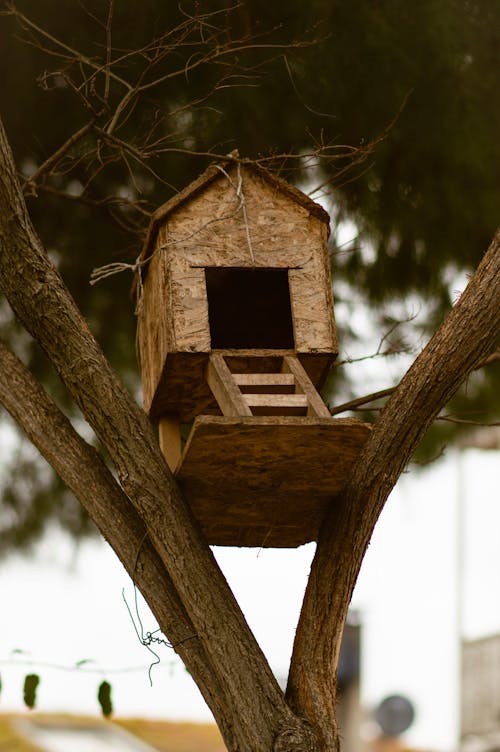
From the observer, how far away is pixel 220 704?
275 cm

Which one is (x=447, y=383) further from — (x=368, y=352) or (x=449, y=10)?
(x=449, y=10)

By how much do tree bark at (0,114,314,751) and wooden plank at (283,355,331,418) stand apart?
395 millimetres


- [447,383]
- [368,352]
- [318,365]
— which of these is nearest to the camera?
[447,383]

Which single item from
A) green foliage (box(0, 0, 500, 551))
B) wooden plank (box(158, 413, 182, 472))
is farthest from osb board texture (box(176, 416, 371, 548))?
green foliage (box(0, 0, 500, 551))

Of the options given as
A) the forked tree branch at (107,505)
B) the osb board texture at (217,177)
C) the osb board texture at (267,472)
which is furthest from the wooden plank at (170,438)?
the osb board texture at (217,177)

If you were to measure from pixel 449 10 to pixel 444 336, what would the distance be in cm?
192

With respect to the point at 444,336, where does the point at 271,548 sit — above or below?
below

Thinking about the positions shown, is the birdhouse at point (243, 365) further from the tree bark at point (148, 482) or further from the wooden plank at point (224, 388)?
the tree bark at point (148, 482)

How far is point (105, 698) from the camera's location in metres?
3.36

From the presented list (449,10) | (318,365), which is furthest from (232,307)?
(449,10)

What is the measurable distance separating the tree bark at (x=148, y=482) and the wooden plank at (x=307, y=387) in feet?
1.30

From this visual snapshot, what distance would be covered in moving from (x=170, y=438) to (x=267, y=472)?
647 mm

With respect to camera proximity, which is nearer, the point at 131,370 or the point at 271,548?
the point at 271,548

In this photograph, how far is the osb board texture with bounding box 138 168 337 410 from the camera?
3.14 meters
